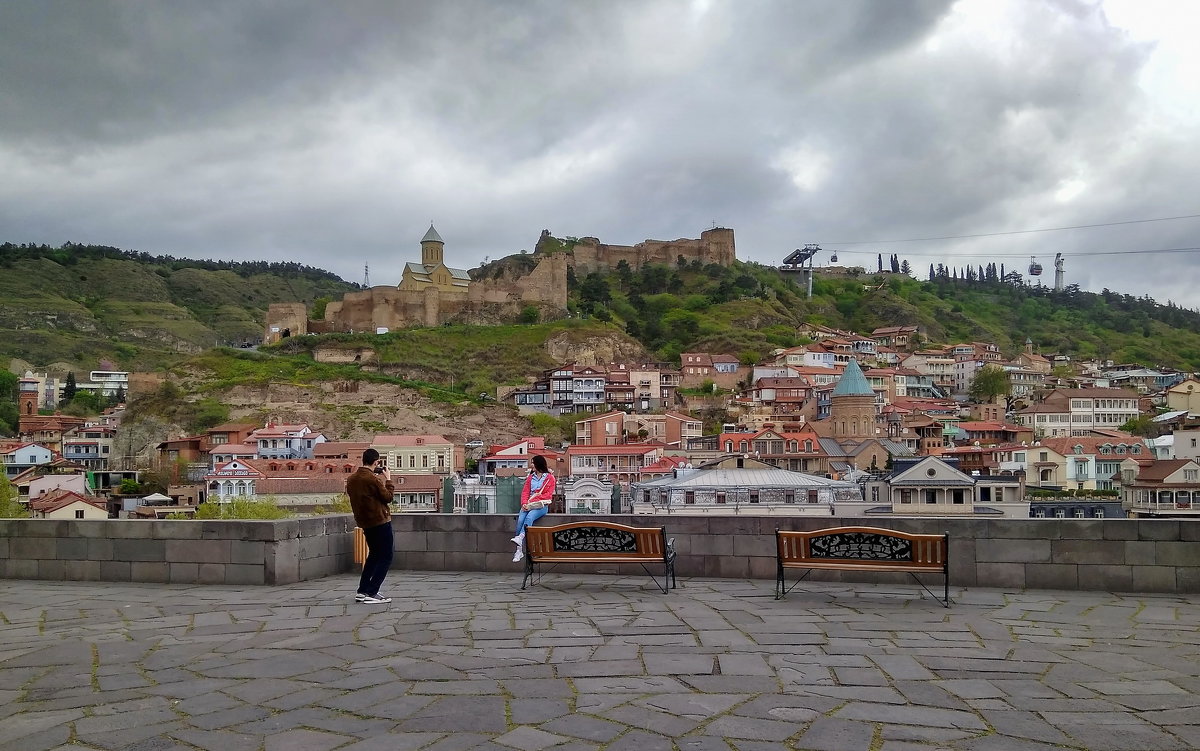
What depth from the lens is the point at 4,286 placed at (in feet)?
392

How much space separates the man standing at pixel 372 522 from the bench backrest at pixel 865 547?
2.89 meters

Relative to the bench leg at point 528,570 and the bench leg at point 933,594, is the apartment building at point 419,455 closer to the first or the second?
the bench leg at point 528,570

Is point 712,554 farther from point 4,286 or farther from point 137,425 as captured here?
point 4,286

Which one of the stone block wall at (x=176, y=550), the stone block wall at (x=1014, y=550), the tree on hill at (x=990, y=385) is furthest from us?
the tree on hill at (x=990, y=385)

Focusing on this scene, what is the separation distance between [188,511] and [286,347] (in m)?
46.4

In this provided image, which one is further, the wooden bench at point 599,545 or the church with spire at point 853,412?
the church with spire at point 853,412

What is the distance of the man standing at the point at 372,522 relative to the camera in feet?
21.1

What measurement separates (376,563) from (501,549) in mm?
1857

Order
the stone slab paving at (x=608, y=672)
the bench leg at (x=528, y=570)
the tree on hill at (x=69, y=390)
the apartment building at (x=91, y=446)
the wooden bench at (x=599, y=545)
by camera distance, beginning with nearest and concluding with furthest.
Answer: the stone slab paving at (x=608, y=672) → the wooden bench at (x=599, y=545) → the bench leg at (x=528, y=570) → the apartment building at (x=91, y=446) → the tree on hill at (x=69, y=390)

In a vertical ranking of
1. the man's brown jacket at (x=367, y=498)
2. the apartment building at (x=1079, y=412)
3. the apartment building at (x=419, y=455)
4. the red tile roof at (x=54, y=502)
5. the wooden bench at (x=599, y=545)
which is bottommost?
the red tile roof at (x=54, y=502)

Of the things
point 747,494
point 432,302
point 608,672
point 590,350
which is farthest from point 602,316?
point 608,672

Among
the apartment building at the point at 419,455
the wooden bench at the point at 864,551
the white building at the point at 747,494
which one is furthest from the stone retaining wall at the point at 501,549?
the apartment building at the point at 419,455

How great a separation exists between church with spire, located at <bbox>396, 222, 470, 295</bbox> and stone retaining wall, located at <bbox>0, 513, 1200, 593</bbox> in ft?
276

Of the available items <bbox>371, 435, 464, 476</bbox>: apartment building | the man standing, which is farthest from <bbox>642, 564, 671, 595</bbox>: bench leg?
<bbox>371, 435, 464, 476</bbox>: apartment building
